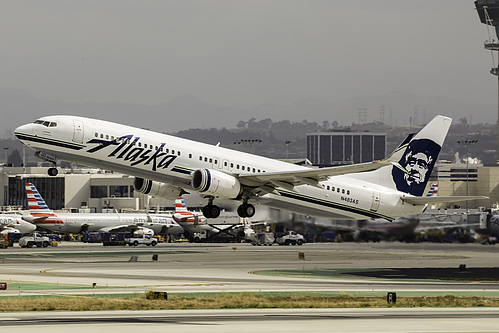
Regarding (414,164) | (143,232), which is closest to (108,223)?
(143,232)

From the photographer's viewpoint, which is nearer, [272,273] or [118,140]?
[118,140]

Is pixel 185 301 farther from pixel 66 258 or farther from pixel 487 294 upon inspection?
pixel 66 258

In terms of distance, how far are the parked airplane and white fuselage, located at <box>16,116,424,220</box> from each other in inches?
2730

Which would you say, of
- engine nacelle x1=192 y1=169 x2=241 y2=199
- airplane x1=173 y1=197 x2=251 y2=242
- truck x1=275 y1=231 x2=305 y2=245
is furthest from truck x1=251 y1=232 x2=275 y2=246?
engine nacelle x1=192 y1=169 x2=241 y2=199

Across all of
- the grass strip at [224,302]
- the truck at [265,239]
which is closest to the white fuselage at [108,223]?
the truck at [265,239]

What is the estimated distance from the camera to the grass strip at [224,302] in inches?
1424

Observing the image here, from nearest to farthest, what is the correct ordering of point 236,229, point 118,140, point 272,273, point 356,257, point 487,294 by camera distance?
point 487,294 → point 118,140 → point 272,273 → point 356,257 → point 236,229

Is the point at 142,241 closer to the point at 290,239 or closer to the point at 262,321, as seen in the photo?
the point at 290,239

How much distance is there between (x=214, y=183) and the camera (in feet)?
189

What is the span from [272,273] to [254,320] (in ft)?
90.4

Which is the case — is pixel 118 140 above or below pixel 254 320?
Answer: above

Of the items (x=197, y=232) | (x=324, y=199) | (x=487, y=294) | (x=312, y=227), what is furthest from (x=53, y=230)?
(x=487, y=294)

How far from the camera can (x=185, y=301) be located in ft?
127

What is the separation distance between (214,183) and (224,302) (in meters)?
20.1
